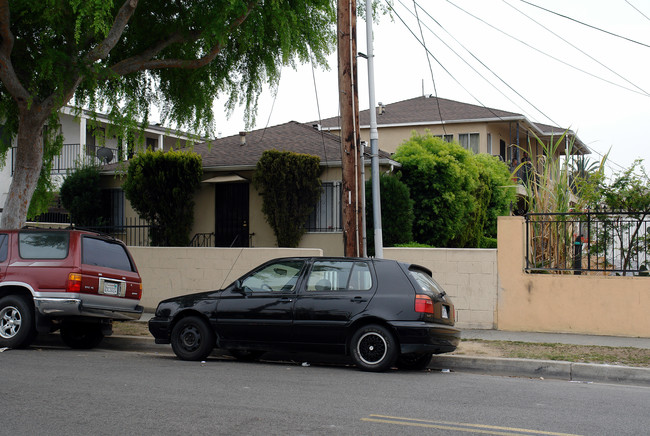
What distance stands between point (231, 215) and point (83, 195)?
450 centimetres

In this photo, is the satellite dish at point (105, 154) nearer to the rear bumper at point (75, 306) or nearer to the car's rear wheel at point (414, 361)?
the rear bumper at point (75, 306)

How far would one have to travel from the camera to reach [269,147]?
20.3 m

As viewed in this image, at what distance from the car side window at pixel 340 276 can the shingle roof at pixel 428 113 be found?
57.3 feet

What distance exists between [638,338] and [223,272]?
8380 mm

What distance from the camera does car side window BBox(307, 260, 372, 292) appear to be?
952 cm

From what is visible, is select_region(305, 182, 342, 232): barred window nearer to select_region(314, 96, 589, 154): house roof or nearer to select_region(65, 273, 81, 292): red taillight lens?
select_region(65, 273, 81, 292): red taillight lens

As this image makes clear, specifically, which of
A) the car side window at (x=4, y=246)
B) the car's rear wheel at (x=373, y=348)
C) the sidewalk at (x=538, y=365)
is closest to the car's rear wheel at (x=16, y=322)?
the car side window at (x=4, y=246)

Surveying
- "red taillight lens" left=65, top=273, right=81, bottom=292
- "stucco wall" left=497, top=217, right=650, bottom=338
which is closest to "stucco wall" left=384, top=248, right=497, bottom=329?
"stucco wall" left=497, top=217, right=650, bottom=338

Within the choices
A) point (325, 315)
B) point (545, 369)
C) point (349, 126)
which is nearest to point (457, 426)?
point (325, 315)

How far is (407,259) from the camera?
45.5 ft

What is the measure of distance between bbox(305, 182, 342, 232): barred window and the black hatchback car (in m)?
7.82

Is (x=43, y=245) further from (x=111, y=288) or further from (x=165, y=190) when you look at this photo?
(x=165, y=190)

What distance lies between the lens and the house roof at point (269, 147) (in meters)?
18.7

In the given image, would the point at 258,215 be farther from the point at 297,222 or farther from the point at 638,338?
the point at 638,338
